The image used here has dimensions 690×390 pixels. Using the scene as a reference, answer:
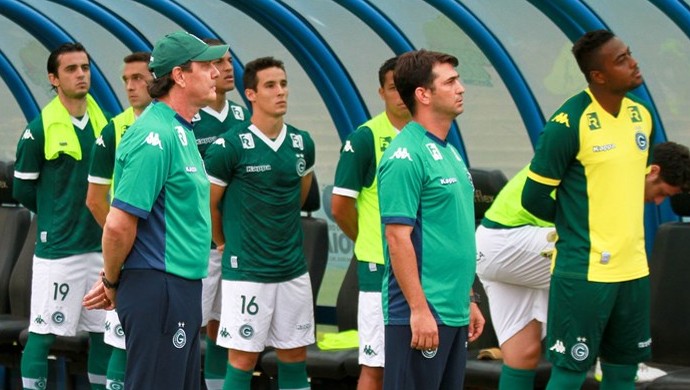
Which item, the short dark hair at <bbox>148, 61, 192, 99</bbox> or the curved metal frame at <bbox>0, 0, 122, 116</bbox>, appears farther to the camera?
the curved metal frame at <bbox>0, 0, 122, 116</bbox>

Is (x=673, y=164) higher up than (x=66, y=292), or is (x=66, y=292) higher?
(x=673, y=164)

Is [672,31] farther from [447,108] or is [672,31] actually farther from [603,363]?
[447,108]

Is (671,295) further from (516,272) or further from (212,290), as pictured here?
(212,290)

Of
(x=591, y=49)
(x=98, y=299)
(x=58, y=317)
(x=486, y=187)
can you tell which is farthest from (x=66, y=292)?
(x=591, y=49)

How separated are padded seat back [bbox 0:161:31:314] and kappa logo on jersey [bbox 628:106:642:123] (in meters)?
5.77

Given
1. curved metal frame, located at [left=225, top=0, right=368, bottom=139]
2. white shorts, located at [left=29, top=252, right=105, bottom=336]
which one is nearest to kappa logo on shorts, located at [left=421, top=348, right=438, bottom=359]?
white shorts, located at [left=29, top=252, right=105, bottom=336]

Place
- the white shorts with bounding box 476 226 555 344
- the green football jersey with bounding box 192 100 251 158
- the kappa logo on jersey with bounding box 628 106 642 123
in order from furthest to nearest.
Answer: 1. the green football jersey with bounding box 192 100 251 158
2. the white shorts with bounding box 476 226 555 344
3. the kappa logo on jersey with bounding box 628 106 642 123

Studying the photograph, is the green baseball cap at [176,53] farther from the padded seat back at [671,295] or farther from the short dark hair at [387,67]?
the padded seat back at [671,295]

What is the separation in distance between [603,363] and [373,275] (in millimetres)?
1533

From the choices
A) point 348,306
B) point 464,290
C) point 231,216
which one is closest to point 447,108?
point 464,290

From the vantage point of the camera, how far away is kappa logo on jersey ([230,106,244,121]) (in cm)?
903

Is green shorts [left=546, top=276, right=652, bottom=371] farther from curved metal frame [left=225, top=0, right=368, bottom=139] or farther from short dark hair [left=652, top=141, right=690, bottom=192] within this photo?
curved metal frame [left=225, top=0, right=368, bottom=139]

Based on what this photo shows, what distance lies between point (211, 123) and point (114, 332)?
1.45 m

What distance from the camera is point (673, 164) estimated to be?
7.24 meters
